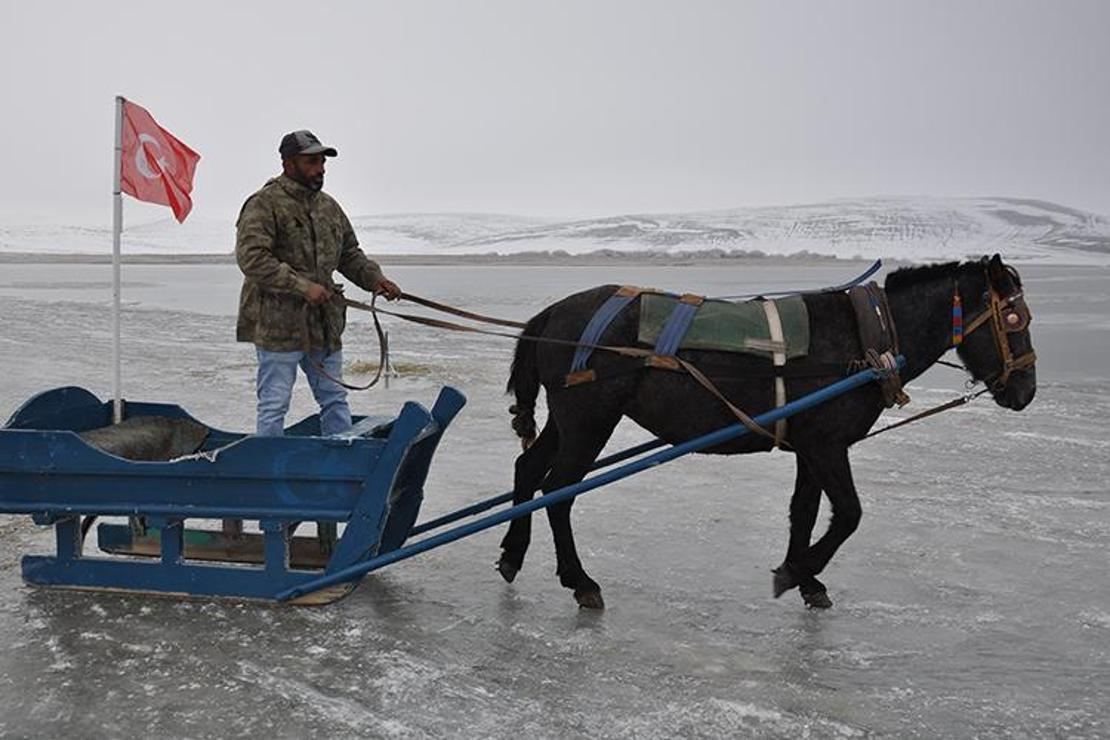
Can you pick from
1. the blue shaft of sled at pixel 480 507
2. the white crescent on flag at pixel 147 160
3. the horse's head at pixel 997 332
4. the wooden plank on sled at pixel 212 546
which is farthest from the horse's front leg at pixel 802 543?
the white crescent on flag at pixel 147 160

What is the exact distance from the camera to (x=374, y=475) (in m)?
4.87

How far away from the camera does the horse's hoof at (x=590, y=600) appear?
203 inches

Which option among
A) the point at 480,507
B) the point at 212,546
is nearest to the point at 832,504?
the point at 480,507

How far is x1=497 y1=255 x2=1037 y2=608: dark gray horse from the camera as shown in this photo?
16.5 ft

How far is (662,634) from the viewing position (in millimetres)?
4852

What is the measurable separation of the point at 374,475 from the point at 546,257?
100 metres

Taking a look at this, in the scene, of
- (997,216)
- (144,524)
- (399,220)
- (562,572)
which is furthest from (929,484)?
(399,220)

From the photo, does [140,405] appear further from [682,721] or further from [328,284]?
[682,721]

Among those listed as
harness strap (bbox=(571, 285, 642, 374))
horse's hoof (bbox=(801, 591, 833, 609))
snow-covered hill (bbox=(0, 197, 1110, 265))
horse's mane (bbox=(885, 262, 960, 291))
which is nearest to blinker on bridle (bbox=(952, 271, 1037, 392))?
horse's mane (bbox=(885, 262, 960, 291))

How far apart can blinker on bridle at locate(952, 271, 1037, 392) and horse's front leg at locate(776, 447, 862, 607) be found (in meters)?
0.79

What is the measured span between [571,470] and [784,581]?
113 centimetres

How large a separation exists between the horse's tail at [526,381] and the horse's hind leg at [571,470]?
9.7 inches

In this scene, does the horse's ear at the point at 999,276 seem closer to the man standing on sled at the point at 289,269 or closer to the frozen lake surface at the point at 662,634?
the frozen lake surface at the point at 662,634

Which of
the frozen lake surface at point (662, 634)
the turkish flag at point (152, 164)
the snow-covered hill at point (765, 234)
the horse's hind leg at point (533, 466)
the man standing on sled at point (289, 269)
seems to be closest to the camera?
the frozen lake surface at point (662, 634)
